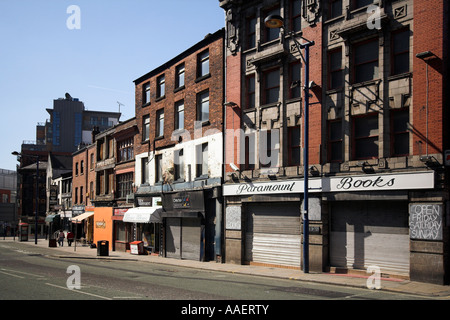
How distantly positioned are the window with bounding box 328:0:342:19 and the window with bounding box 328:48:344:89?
5.77 feet

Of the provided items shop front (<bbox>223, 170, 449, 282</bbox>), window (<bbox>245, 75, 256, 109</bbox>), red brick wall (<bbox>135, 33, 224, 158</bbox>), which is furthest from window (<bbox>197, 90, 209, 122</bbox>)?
shop front (<bbox>223, 170, 449, 282</bbox>)

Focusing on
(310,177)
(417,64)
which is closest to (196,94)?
(310,177)

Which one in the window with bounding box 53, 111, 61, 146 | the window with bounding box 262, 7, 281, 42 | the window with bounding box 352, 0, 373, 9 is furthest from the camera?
the window with bounding box 53, 111, 61, 146

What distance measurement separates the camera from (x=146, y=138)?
126 feet

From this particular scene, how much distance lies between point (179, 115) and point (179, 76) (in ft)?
10.0

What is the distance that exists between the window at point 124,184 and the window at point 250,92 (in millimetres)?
17591

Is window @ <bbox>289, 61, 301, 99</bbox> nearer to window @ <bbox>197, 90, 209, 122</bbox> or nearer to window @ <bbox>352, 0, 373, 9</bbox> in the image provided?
window @ <bbox>352, 0, 373, 9</bbox>

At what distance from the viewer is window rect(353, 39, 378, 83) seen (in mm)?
20750

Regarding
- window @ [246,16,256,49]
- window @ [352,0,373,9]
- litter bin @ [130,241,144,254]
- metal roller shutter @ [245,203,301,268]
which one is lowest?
litter bin @ [130,241,144,254]

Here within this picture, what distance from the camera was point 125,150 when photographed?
42562mm

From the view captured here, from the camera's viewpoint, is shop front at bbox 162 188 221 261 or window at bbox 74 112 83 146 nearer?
shop front at bbox 162 188 221 261

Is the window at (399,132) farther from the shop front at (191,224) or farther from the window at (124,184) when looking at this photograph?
the window at (124,184)

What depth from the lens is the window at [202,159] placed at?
30094 mm
